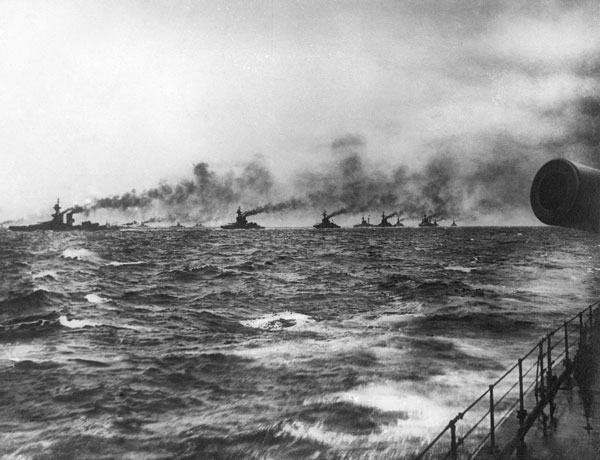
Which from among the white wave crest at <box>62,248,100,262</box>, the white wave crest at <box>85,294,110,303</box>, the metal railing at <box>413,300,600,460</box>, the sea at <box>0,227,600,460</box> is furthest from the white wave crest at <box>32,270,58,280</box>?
the metal railing at <box>413,300,600,460</box>

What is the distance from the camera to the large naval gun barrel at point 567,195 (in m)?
4.42

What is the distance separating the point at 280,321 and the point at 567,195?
46.7 ft

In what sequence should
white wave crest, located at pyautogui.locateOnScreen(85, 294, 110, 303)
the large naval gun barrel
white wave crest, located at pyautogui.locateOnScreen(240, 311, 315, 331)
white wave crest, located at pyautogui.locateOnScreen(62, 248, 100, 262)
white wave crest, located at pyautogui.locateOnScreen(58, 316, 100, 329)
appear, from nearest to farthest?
the large naval gun barrel, white wave crest, located at pyautogui.locateOnScreen(240, 311, 315, 331), white wave crest, located at pyautogui.locateOnScreen(58, 316, 100, 329), white wave crest, located at pyautogui.locateOnScreen(85, 294, 110, 303), white wave crest, located at pyautogui.locateOnScreen(62, 248, 100, 262)

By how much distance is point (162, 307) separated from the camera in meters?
21.5

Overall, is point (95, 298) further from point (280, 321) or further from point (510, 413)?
point (510, 413)

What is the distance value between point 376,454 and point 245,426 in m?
2.52

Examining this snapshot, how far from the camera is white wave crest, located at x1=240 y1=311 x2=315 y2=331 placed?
16.9 metres

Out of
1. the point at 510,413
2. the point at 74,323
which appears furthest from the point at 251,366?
the point at 74,323

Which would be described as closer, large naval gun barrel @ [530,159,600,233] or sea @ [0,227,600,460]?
large naval gun barrel @ [530,159,600,233]

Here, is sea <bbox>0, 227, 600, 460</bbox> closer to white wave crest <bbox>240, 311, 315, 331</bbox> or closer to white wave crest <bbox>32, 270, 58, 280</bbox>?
white wave crest <bbox>240, 311, 315, 331</bbox>

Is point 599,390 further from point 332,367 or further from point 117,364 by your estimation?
point 117,364

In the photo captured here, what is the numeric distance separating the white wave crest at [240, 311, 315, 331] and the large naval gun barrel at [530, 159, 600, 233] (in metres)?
12.6

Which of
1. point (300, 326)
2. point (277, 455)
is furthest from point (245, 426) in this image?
point (300, 326)

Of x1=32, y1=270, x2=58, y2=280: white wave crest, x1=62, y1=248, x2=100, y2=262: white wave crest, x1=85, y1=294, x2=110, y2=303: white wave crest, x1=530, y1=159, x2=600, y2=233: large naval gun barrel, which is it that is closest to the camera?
x1=530, y1=159, x2=600, y2=233: large naval gun barrel
